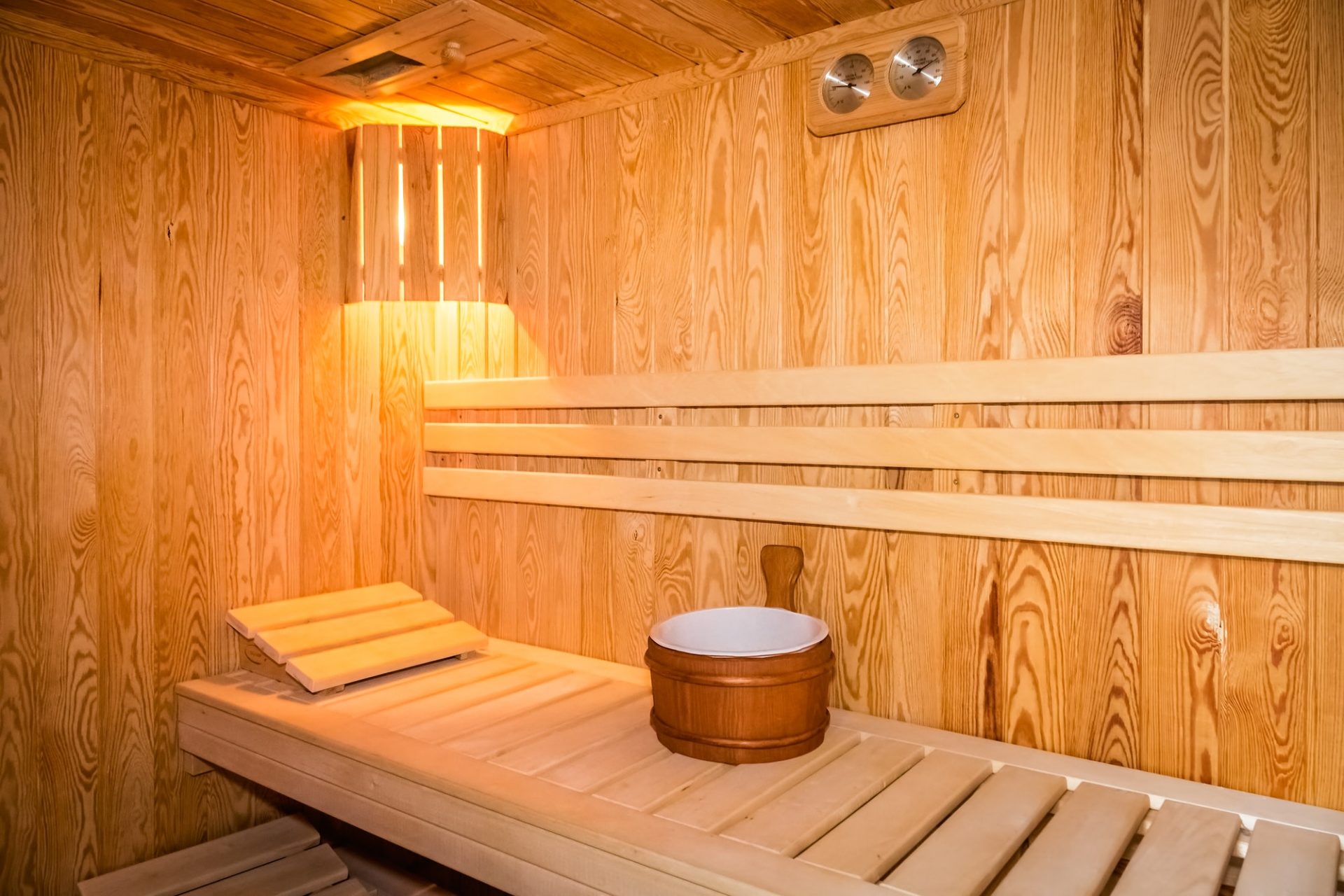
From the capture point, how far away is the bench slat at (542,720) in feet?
6.29

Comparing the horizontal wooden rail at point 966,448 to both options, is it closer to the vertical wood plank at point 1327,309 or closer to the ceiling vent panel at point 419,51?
the vertical wood plank at point 1327,309

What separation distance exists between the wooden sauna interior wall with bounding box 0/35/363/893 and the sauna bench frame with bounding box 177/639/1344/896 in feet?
0.74

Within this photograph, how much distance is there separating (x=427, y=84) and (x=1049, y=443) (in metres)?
1.82

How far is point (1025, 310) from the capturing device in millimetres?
1924

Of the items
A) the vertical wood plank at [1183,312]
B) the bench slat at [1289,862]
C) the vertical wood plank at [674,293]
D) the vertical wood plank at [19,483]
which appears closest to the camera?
the bench slat at [1289,862]

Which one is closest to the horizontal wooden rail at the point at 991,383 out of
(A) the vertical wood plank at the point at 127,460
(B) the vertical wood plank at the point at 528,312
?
(B) the vertical wood plank at the point at 528,312

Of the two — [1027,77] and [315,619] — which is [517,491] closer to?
[315,619]

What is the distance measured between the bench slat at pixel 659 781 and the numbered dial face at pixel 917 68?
1445mm

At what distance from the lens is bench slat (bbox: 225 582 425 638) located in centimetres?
247

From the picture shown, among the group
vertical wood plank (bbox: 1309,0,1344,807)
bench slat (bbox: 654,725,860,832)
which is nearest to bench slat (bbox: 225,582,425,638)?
bench slat (bbox: 654,725,860,832)

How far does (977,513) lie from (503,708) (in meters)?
1.13

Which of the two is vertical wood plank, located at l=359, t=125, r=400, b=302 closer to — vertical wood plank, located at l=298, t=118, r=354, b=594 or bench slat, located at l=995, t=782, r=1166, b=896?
vertical wood plank, located at l=298, t=118, r=354, b=594

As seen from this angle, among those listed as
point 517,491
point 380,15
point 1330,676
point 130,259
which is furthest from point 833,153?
point 130,259

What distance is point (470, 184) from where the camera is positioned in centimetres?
276
